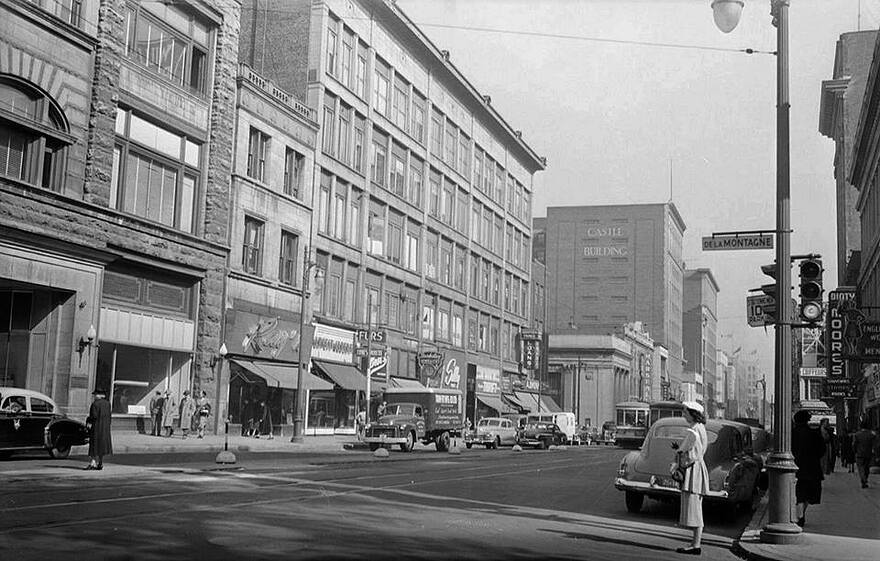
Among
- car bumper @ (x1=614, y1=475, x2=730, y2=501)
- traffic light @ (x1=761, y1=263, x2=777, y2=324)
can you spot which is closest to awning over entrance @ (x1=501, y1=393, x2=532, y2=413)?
car bumper @ (x1=614, y1=475, x2=730, y2=501)

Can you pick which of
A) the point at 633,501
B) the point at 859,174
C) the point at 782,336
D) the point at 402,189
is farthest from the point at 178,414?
the point at 859,174

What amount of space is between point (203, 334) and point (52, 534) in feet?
92.4

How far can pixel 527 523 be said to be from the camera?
13555 mm

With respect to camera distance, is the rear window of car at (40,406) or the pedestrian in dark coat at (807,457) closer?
the pedestrian in dark coat at (807,457)

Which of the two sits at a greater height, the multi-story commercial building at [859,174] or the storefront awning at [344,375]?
the multi-story commercial building at [859,174]

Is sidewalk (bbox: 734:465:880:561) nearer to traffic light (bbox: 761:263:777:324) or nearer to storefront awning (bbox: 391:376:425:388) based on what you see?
traffic light (bbox: 761:263:777:324)

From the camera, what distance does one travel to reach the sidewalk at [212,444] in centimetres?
2914

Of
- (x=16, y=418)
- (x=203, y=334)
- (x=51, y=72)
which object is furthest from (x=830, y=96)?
(x=16, y=418)

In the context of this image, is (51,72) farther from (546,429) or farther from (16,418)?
(546,429)

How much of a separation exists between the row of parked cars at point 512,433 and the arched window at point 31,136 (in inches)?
1045

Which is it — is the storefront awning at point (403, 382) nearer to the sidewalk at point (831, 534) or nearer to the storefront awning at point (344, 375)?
the storefront awning at point (344, 375)

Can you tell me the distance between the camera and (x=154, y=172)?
35781mm

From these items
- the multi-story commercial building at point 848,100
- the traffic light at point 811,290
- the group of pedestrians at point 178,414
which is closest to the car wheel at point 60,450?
the group of pedestrians at point 178,414

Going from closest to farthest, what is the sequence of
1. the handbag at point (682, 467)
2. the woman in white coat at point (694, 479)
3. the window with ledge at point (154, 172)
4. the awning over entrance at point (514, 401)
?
the woman in white coat at point (694, 479)
the handbag at point (682, 467)
the window with ledge at point (154, 172)
the awning over entrance at point (514, 401)
